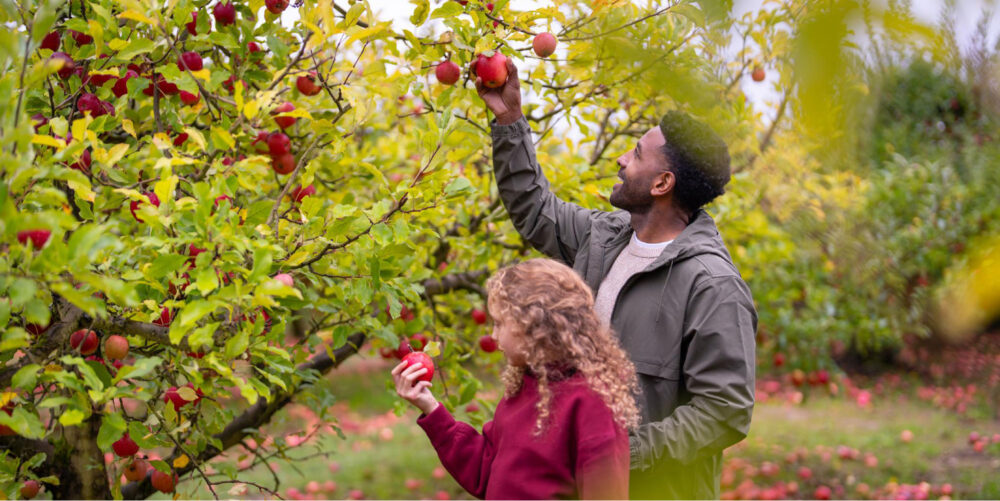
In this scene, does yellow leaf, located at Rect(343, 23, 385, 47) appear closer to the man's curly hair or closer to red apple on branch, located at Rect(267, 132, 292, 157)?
red apple on branch, located at Rect(267, 132, 292, 157)

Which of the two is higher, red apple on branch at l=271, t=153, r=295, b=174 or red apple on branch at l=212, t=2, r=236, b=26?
red apple on branch at l=212, t=2, r=236, b=26

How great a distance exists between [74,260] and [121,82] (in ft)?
3.53

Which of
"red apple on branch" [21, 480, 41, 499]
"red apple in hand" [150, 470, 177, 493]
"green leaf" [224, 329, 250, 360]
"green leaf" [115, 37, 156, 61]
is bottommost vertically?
"red apple in hand" [150, 470, 177, 493]

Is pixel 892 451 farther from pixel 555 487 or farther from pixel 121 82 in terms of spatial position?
pixel 121 82

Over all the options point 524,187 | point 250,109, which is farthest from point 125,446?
point 524,187

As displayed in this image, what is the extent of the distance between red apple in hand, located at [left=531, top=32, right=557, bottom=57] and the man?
0.13 metres

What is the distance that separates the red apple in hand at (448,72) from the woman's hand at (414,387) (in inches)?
35.4

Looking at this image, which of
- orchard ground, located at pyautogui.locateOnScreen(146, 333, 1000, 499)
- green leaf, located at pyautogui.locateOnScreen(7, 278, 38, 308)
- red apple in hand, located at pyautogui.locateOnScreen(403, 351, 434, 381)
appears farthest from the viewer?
orchard ground, located at pyautogui.locateOnScreen(146, 333, 1000, 499)

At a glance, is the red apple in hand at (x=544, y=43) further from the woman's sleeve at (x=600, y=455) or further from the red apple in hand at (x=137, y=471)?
the red apple in hand at (x=137, y=471)

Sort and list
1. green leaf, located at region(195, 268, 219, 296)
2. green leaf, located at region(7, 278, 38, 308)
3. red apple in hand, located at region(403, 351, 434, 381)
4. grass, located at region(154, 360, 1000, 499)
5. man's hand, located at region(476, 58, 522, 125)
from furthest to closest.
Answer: grass, located at region(154, 360, 1000, 499), man's hand, located at region(476, 58, 522, 125), red apple in hand, located at region(403, 351, 434, 381), green leaf, located at region(195, 268, 219, 296), green leaf, located at region(7, 278, 38, 308)

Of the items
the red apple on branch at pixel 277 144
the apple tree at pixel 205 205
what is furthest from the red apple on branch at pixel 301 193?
the red apple on branch at pixel 277 144

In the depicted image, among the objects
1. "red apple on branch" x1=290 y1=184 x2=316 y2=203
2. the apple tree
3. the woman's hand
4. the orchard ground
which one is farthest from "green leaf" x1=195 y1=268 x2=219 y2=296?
Answer: the orchard ground

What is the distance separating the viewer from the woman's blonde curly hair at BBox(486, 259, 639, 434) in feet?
5.24

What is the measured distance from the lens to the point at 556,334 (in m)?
1.63
